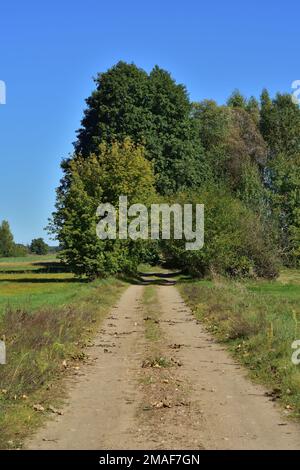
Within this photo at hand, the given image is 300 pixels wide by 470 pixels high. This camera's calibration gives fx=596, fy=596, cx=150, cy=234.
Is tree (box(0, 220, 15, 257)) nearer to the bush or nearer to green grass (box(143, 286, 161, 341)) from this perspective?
the bush

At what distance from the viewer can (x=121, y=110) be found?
2290 inches

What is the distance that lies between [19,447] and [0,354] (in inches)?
152

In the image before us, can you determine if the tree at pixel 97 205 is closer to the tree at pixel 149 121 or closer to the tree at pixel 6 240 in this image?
the tree at pixel 149 121

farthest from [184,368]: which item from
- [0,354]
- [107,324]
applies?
[107,324]

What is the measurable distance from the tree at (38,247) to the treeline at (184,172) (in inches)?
4448

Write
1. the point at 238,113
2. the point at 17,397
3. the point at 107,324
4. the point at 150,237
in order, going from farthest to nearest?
the point at 238,113, the point at 150,237, the point at 107,324, the point at 17,397

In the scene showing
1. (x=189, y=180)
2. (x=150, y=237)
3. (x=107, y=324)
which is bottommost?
(x=107, y=324)

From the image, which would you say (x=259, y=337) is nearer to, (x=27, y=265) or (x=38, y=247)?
(x=27, y=265)

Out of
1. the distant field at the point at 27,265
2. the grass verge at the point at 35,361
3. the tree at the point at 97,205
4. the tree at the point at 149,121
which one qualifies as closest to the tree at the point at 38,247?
the distant field at the point at 27,265

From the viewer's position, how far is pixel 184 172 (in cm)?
5912

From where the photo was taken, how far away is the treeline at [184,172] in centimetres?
4431

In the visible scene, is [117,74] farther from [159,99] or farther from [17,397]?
[17,397]

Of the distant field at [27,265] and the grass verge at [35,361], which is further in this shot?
the distant field at [27,265]

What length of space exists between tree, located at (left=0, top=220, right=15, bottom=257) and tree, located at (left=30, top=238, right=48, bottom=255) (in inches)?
996
